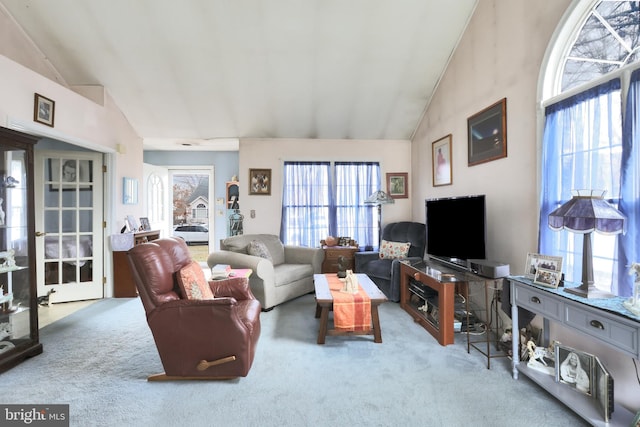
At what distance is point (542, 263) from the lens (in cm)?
197

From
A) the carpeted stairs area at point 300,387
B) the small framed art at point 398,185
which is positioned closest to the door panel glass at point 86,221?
the carpeted stairs area at point 300,387

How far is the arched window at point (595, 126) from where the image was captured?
1683 mm

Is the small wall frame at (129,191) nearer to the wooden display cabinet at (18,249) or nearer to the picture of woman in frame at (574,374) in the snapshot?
the wooden display cabinet at (18,249)

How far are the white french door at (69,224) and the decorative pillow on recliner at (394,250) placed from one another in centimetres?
382

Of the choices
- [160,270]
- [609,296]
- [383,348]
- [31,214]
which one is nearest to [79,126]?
[31,214]

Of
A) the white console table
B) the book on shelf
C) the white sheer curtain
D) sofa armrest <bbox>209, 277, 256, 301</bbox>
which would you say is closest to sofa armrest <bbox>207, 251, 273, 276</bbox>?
the book on shelf

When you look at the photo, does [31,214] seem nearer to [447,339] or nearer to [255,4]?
[255,4]

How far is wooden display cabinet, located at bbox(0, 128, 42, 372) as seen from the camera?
7.86ft

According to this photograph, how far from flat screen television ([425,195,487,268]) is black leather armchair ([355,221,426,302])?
44 centimetres

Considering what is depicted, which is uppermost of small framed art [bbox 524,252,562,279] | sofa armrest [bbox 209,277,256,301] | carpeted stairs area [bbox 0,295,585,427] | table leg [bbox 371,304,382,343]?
small framed art [bbox 524,252,562,279]

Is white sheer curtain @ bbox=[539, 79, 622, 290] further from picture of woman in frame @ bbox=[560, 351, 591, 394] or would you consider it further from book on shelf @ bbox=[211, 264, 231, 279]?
book on shelf @ bbox=[211, 264, 231, 279]

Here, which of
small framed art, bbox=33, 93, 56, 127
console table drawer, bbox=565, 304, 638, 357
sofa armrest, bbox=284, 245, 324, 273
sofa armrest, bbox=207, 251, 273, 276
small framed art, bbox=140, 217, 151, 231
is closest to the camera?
console table drawer, bbox=565, 304, 638, 357

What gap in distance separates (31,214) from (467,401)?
362 cm

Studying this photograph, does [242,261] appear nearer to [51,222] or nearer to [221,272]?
[221,272]
